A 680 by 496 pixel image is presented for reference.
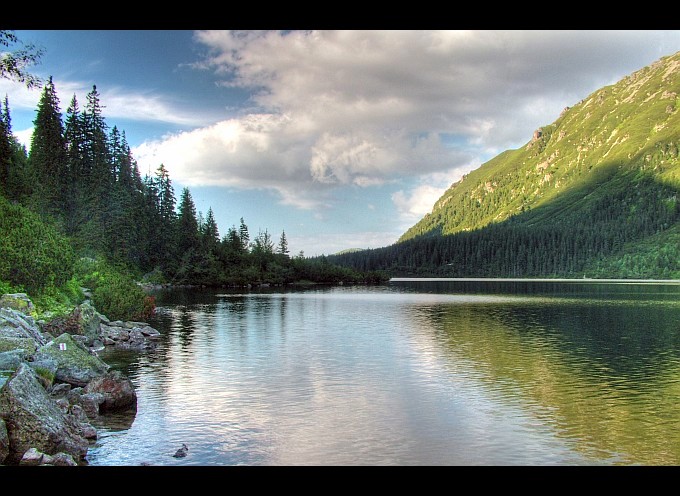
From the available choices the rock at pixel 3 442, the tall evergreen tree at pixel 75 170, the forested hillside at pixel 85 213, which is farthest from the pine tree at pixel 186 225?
the rock at pixel 3 442

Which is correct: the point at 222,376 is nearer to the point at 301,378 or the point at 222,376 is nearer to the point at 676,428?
the point at 301,378

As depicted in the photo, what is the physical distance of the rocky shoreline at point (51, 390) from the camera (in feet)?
64.4

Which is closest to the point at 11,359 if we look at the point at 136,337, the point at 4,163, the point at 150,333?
the point at 136,337

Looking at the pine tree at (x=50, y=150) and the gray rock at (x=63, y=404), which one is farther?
the pine tree at (x=50, y=150)

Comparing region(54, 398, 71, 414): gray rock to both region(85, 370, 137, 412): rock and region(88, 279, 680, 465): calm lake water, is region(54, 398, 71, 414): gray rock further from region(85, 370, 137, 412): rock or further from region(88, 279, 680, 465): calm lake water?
region(85, 370, 137, 412): rock

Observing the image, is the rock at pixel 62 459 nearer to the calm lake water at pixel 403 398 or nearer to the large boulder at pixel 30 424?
the large boulder at pixel 30 424

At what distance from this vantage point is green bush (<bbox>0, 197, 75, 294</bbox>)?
169ft

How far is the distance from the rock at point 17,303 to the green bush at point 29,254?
286 inches

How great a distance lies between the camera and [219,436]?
23516 mm

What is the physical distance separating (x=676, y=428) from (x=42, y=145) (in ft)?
395

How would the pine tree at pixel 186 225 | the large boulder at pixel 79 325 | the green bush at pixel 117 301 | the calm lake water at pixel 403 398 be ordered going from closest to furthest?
1. the calm lake water at pixel 403 398
2. the large boulder at pixel 79 325
3. the green bush at pixel 117 301
4. the pine tree at pixel 186 225

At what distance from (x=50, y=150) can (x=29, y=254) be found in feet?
232

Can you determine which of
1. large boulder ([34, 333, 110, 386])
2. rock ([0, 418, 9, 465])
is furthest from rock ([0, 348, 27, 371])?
rock ([0, 418, 9, 465])
